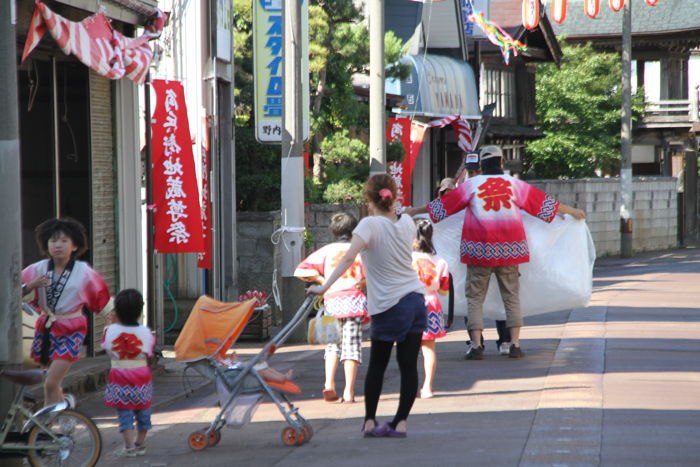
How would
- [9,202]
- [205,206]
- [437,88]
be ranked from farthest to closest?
[437,88] → [205,206] → [9,202]

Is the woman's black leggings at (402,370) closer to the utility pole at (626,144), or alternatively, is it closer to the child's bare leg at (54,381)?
the child's bare leg at (54,381)

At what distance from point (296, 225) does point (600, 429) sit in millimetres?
6083

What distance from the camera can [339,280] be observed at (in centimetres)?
860

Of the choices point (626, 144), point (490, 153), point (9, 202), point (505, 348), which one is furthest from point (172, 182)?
point (626, 144)

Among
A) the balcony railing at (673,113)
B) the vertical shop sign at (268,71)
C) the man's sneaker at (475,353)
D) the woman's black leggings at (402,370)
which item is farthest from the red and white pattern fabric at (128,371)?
the balcony railing at (673,113)

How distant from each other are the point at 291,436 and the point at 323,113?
9.69 metres

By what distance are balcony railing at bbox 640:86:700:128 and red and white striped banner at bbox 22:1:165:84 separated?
3150 cm

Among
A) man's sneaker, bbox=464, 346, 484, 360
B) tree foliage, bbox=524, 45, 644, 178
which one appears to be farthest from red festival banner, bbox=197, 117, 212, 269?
tree foliage, bbox=524, 45, 644, 178

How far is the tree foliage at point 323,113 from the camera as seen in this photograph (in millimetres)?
15234

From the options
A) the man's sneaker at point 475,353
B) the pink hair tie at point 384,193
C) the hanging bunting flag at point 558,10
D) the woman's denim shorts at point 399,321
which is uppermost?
the hanging bunting flag at point 558,10

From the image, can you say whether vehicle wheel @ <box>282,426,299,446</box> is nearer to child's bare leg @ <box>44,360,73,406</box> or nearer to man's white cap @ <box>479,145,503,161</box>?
child's bare leg @ <box>44,360,73,406</box>

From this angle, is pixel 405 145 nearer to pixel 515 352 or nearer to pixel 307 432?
pixel 515 352

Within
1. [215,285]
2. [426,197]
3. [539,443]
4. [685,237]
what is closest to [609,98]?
[685,237]

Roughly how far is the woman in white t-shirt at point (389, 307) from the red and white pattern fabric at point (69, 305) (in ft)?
5.31
